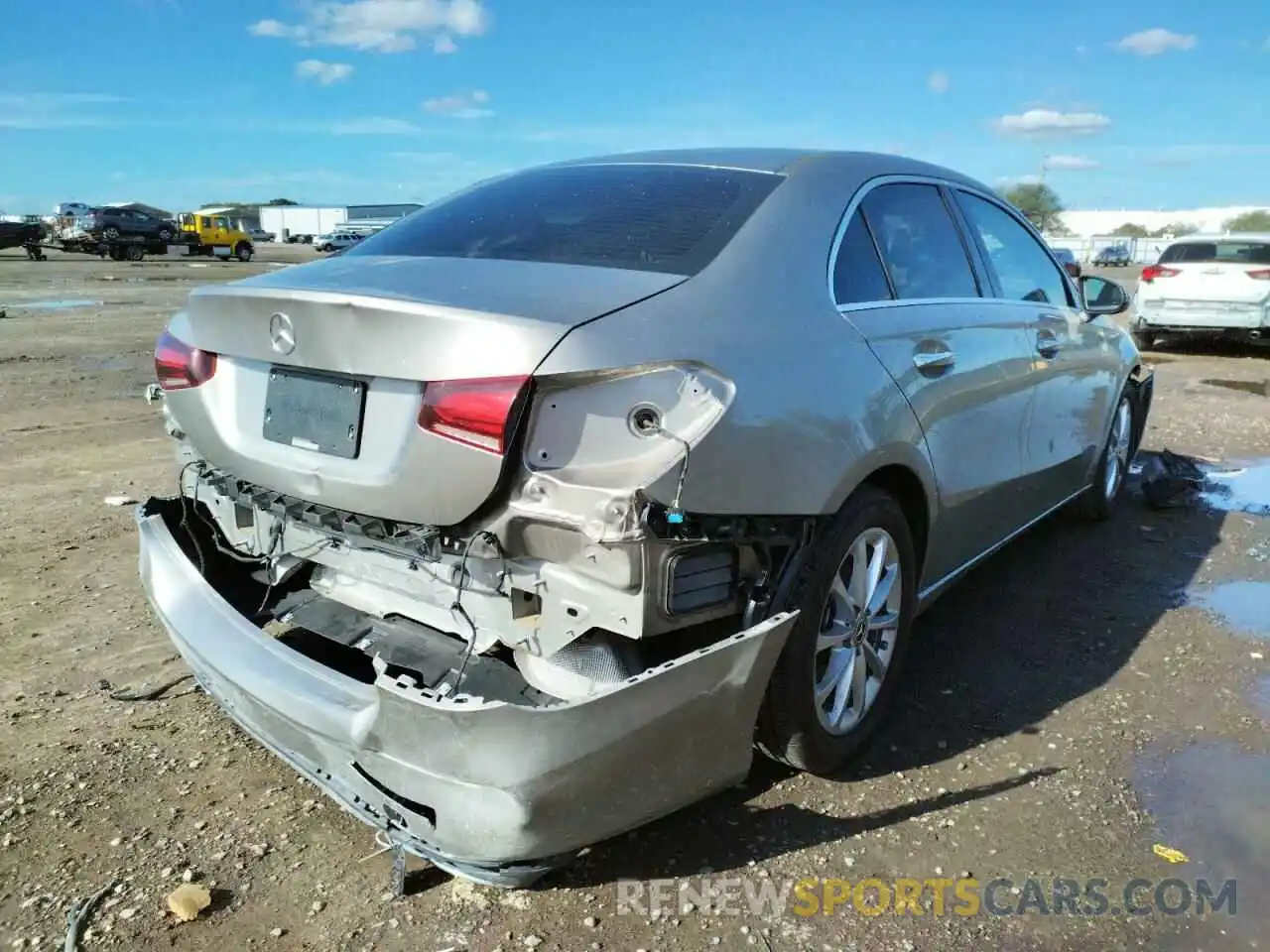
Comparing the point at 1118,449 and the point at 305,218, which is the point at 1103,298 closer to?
the point at 1118,449

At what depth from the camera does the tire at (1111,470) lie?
5.53 metres

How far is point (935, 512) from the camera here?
327 centimetres

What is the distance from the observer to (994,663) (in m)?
3.83

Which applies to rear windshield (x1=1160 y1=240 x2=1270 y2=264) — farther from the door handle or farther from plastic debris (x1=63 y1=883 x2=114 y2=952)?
plastic debris (x1=63 y1=883 x2=114 y2=952)

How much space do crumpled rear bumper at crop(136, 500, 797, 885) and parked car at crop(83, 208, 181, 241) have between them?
41.1 m

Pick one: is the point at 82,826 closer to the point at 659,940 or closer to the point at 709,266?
the point at 659,940

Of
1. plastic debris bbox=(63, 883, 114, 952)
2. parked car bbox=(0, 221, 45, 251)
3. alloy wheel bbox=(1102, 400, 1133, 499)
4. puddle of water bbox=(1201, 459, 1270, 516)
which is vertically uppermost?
parked car bbox=(0, 221, 45, 251)

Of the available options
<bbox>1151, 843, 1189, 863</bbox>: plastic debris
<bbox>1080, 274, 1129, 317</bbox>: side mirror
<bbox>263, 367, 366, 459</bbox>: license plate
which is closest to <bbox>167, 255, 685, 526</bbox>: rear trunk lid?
<bbox>263, 367, 366, 459</bbox>: license plate

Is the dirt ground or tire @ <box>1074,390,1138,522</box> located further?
tire @ <box>1074,390,1138,522</box>

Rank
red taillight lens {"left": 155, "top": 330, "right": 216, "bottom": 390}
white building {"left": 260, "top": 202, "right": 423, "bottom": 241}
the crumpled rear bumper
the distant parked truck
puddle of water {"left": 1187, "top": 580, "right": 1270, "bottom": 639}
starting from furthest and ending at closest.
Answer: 1. white building {"left": 260, "top": 202, "right": 423, "bottom": 241}
2. the distant parked truck
3. puddle of water {"left": 1187, "top": 580, "right": 1270, "bottom": 639}
4. red taillight lens {"left": 155, "top": 330, "right": 216, "bottom": 390}
5. the crumpled rear bumper

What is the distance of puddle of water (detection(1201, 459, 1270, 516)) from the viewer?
613 cm

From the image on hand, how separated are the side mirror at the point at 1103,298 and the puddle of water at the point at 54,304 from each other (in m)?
16.5

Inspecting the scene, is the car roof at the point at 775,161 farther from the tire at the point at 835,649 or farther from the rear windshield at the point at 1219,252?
the rear windshield at the point at 1219,252

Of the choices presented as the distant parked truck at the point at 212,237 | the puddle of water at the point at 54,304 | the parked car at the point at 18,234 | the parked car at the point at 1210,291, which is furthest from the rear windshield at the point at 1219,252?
the distant parked truck at the point at 212,237
